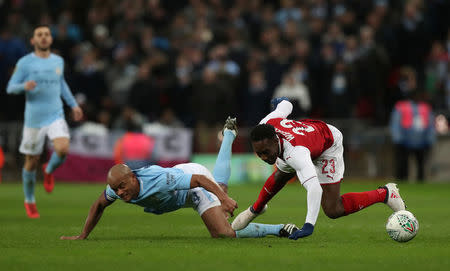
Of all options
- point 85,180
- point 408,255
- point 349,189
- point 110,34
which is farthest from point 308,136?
point 110,34

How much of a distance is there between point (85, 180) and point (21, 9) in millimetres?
4854

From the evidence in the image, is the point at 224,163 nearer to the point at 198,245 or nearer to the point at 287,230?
the point at 287,230

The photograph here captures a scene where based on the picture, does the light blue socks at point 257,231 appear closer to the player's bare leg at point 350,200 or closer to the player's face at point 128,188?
the player's bare leg at point 350,200

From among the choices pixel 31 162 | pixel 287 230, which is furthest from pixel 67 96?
pixel 287 230

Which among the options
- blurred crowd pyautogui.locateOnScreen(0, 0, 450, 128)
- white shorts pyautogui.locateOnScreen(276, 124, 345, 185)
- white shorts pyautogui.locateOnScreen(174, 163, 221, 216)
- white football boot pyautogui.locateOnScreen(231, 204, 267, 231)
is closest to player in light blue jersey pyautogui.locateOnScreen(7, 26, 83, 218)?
white shorts pyautogui.locateOnScreen(174, 163, 221, 216)

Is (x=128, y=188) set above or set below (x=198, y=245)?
above

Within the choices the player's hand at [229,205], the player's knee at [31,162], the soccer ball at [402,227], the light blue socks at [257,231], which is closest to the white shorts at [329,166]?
the light blue socks at [257,231]

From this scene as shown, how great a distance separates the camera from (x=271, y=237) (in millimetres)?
9922

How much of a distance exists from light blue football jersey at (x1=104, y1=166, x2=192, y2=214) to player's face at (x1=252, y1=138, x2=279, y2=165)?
30.0 inches

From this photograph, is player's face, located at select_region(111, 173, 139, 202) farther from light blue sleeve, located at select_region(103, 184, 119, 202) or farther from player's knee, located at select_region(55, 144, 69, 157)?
player's knee, located at select_region(55, 144, 69, 157)

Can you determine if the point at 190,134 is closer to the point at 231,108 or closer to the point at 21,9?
the point at 231,108

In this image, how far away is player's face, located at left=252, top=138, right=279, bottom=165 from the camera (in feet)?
29.0

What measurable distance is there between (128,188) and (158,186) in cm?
33

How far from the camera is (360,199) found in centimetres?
1000
